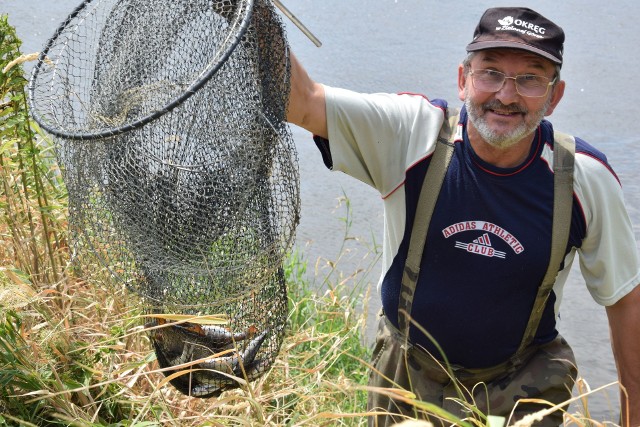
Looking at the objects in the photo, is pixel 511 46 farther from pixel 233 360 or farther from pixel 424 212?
pixel 233 360

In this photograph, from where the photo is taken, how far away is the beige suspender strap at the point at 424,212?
9.75ft

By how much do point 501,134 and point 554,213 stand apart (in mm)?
300

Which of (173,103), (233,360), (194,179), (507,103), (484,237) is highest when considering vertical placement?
(173,103)

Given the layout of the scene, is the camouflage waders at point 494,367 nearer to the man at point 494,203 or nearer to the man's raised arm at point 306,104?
the man at point 494,203

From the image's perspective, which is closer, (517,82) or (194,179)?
(194,179)

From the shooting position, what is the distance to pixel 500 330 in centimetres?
303

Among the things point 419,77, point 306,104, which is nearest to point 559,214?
point 306,104

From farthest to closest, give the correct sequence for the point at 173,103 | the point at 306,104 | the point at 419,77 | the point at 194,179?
1. the point at 419,77
2. the point at 306,104
3. the point at 194,179
4. the point at 173,103

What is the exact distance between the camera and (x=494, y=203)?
296 cm

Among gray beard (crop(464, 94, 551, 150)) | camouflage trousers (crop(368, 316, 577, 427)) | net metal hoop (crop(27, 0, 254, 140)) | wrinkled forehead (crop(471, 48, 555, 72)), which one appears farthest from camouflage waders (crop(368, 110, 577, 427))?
net metal hoop (crop(27, 0, 254, 140))

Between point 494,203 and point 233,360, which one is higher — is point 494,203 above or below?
above

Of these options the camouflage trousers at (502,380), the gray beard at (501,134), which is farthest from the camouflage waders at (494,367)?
the gray beard at (501,134)

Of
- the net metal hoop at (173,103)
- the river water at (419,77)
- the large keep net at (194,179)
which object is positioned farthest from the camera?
the river water at (419,77)

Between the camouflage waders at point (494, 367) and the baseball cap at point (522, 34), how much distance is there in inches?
10.9
